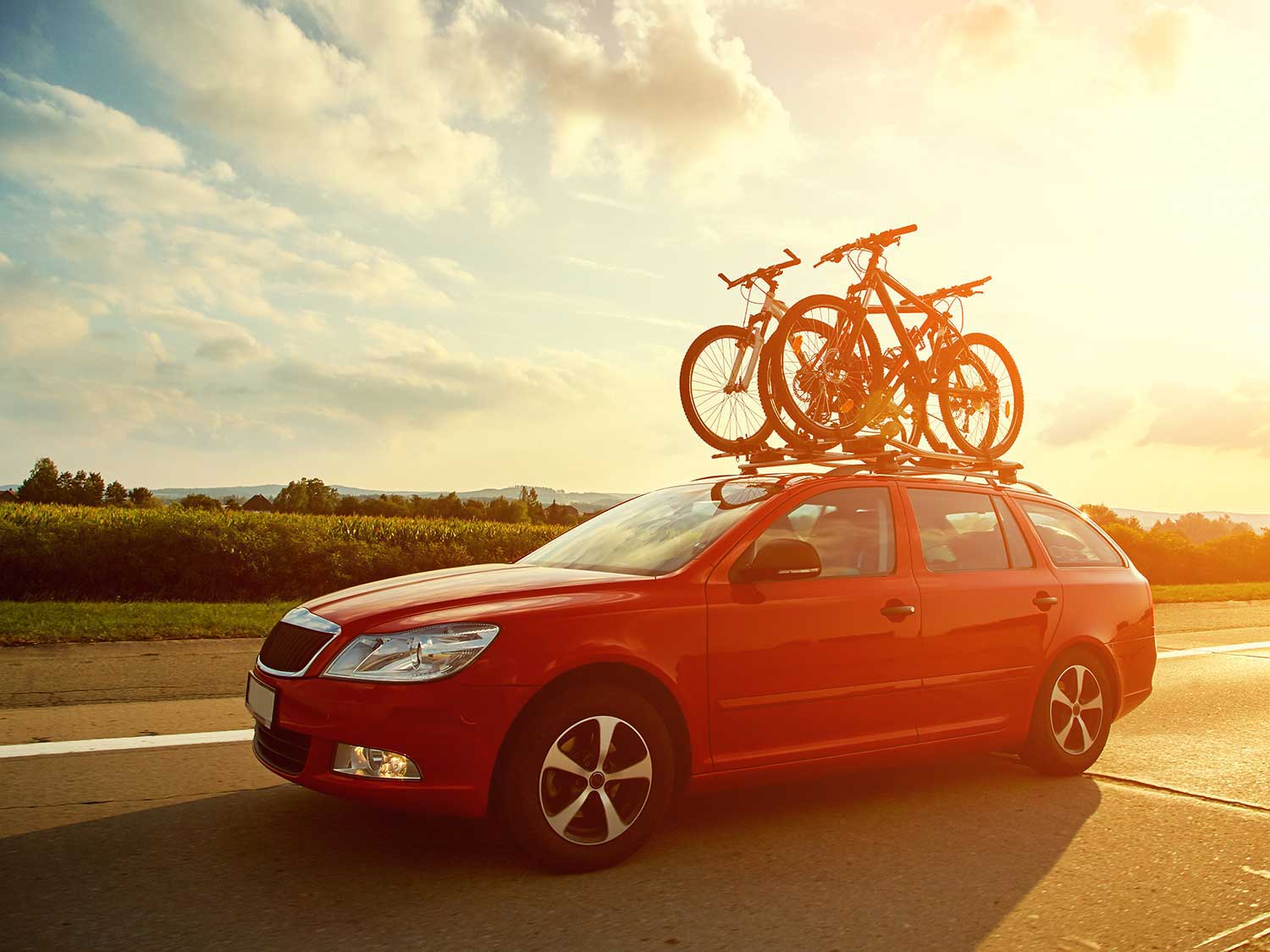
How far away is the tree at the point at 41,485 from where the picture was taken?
53.3 feet

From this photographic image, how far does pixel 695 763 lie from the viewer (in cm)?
458

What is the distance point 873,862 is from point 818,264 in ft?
17.9

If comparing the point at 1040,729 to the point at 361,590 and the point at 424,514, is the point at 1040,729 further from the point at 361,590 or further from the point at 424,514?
the point at 424,514

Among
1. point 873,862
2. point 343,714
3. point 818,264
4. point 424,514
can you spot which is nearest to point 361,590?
point 343,714

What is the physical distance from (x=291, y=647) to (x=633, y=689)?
139 cm

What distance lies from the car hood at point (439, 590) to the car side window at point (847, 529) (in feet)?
3.24

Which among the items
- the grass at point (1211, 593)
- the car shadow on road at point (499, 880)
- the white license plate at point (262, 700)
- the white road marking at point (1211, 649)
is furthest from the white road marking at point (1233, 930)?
the grass at point (1211, 593)

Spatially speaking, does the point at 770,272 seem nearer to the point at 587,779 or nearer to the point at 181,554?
the point at 587,779

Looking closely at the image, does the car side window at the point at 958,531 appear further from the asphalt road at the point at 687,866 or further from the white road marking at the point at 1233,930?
the white road marking at the point at 1233,930

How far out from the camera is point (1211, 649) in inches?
496

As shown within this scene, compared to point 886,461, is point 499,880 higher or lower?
lower

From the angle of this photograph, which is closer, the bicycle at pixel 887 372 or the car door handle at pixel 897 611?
the car door handle at pixel 897 611

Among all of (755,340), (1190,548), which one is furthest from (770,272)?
(1190,548)

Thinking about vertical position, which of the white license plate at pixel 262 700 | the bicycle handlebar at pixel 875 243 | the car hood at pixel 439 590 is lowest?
the white license plate at pixel 262 700
